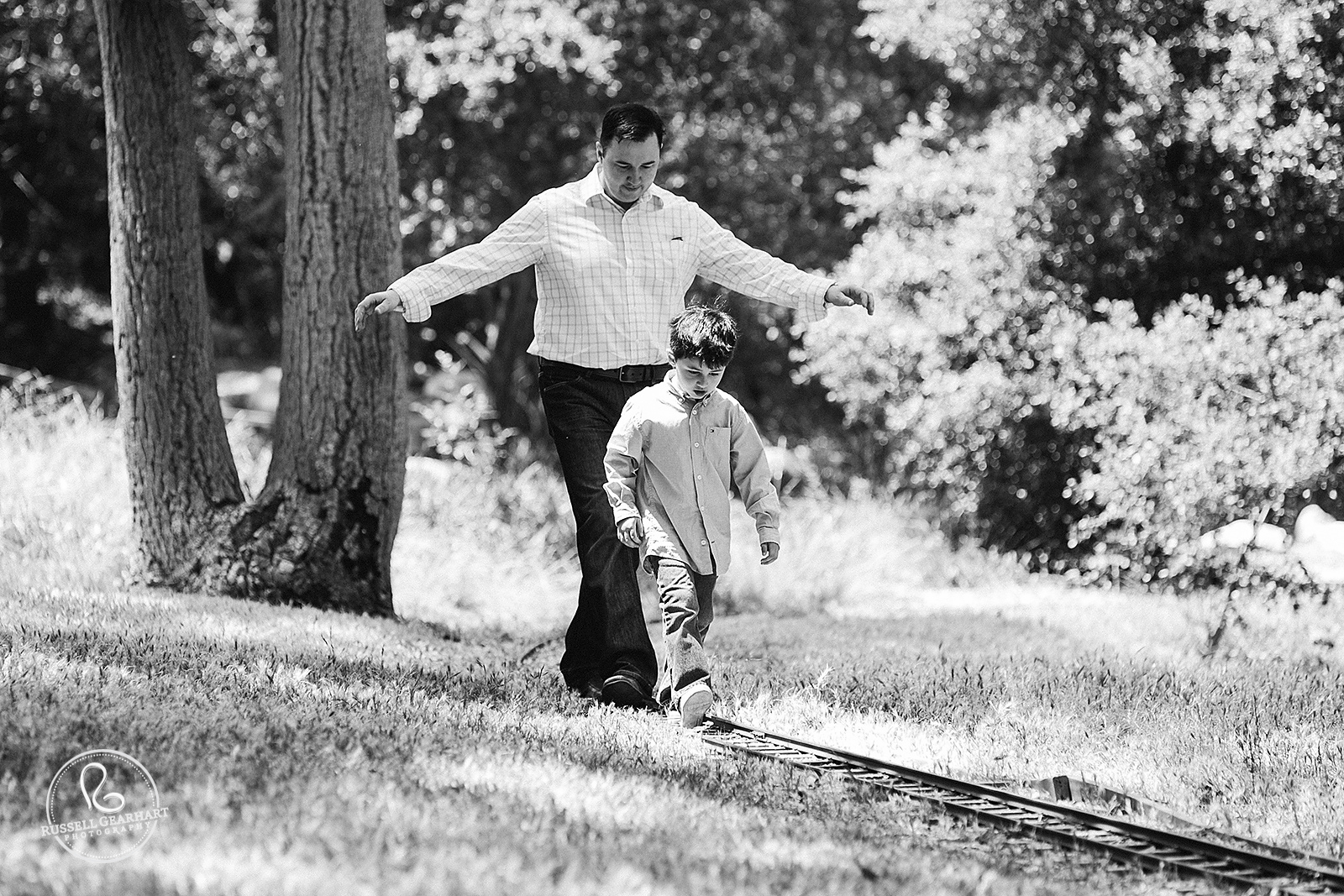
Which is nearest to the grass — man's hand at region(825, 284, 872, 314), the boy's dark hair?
the boy's dark hair

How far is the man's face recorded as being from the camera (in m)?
5.17

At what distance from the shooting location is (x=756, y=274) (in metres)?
5.61

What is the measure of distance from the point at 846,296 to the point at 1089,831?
2.33 metres

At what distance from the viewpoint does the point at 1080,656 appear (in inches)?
278

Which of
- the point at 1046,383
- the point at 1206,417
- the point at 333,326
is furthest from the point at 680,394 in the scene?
the point at 1046,383

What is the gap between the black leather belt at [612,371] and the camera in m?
5.40

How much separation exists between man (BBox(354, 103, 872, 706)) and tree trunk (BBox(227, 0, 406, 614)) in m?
2.31

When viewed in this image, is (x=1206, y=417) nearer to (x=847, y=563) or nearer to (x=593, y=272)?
(x=847, y=563)

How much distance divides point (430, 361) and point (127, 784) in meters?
17.4

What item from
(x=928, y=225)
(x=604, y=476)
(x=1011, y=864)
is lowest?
(x=1011, y=864)

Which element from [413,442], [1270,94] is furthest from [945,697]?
[413,442]

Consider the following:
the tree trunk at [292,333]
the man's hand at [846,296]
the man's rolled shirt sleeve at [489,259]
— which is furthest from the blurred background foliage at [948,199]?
the man's rolled shirt sleeve at [489,259]

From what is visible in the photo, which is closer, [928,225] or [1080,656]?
[1080,656]

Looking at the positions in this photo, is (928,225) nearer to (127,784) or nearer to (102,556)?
(102,556)
